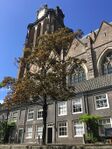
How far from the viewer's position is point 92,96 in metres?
22.2

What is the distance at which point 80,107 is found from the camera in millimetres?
22656

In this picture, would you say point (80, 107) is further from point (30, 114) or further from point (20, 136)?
point (20, 136)

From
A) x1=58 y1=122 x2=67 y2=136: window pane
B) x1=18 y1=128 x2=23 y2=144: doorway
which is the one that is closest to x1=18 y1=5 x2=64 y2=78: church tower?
x1=18 y1=128 x2=23 y2=144: doorway

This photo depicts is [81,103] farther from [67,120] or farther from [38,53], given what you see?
[38,53]

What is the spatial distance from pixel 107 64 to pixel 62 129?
1289 cm

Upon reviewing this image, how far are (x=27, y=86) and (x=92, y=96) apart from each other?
963cm

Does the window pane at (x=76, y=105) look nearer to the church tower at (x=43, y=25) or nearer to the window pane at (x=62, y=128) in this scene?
the window pane at (x=62, y=128)

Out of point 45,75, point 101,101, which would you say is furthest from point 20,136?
point 45,75

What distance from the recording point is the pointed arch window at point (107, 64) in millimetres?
28680

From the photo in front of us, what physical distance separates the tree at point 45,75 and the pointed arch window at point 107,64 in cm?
1302

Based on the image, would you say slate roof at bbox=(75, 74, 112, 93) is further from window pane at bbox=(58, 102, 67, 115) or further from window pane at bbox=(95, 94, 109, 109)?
window pane at bbox=(58, 102, 67, 115)

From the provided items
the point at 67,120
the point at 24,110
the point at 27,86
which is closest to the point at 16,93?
the point at 27,86

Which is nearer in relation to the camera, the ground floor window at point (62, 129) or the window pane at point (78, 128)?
the window pane at point (78, 128)

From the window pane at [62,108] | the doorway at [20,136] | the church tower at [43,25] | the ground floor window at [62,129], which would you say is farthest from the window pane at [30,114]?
the church tower at [43,25]
